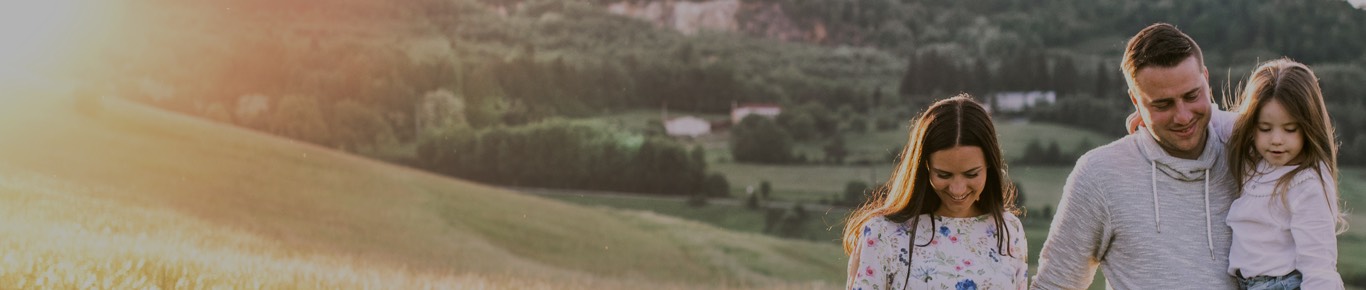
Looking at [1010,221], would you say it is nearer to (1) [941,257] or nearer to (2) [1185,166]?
(1) [941,257]

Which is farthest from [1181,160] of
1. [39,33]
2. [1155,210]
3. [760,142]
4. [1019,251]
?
[760,142]

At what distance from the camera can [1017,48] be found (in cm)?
3256

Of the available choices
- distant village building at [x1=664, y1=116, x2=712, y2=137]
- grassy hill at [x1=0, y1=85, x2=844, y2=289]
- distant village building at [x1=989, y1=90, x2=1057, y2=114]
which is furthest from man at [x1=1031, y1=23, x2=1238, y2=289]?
distant village building at [x1=989, y1=90, x2=1057, y2=114]

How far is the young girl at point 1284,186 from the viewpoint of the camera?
3119 mm

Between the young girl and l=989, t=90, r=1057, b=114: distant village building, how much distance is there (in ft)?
95.9

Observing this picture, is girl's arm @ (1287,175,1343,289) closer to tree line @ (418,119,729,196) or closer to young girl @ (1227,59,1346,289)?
young girl @ (1227,59,1346,289)

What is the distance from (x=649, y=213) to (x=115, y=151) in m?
12.8

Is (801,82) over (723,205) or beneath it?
over

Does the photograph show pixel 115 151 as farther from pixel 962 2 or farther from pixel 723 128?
pixel 962 2

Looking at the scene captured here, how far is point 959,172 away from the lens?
337cm

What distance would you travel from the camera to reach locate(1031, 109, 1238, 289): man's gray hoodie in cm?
332

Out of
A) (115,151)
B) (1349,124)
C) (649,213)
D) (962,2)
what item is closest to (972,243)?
(115,151)

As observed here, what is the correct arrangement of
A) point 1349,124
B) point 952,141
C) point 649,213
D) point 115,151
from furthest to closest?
point 1349,124 → point 649,213 → point 115,151 → point 952,141

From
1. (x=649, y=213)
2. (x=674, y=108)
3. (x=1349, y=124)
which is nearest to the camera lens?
(x=649, y=213)
